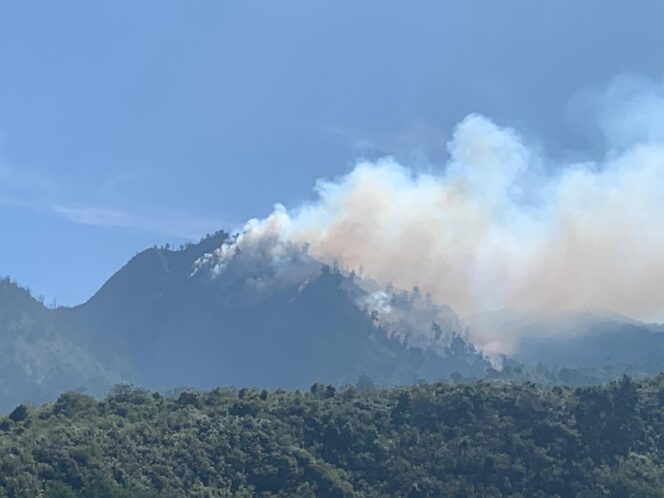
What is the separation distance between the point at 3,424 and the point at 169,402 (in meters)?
22.6

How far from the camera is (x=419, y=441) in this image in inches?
5108

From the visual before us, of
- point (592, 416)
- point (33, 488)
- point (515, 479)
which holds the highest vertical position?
point (592, 416)

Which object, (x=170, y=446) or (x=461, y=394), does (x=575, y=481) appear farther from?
(x=170, y=446)

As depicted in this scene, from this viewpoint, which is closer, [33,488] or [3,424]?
[33,488]

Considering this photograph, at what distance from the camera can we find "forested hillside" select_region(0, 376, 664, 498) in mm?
114750

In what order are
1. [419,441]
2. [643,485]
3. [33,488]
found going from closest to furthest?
[33,488]
[643,485]
[419,441]

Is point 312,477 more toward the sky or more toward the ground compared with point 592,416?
more toward the ground

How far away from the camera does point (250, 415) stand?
439ft

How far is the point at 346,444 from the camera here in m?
130

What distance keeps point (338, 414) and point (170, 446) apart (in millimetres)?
21236

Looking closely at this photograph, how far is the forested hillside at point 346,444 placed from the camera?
376 feet

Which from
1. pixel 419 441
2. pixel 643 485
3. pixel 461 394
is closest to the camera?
pixel 643 485

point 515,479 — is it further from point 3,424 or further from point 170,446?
point 3,424

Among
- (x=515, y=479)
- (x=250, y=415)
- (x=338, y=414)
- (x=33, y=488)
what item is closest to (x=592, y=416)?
(x=515, y=479)
